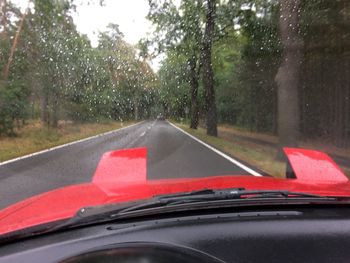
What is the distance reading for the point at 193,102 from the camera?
47531mm

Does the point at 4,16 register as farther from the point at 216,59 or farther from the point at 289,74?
the point at 289,74

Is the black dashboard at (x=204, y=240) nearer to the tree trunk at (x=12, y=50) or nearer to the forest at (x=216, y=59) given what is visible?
the forest at (x=216, y=59)

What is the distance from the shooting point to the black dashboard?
2.03m

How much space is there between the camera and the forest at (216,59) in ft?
64.5

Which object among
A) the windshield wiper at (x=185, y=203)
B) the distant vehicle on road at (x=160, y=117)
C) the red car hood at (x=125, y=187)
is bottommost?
the distant vehicle on road at (x=160, y=117)

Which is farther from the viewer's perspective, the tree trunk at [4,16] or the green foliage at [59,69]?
the green foliage at [59,69]

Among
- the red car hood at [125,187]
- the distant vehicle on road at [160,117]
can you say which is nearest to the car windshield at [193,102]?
the red car hood at [125,187]

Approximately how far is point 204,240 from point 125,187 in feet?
3.68

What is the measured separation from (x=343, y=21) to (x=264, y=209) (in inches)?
851

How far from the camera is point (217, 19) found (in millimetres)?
26938

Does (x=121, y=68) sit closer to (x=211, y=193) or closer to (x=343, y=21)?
(x=343, y=21)

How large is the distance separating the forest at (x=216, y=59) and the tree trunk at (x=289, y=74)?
3cm

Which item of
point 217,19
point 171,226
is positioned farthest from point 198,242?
point 217,19

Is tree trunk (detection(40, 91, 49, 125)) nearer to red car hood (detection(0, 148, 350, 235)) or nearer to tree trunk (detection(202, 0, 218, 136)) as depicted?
tree trunk (detection(202, 0, 218, 136))
